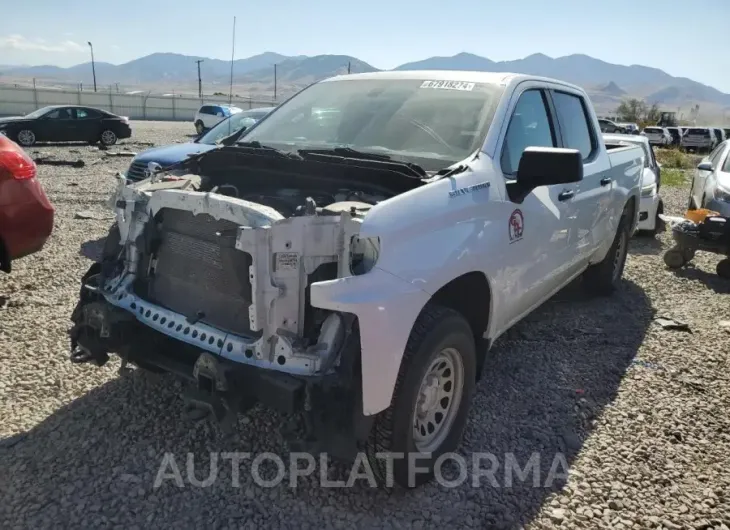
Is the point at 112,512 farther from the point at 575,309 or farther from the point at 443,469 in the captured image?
the point at 575,309

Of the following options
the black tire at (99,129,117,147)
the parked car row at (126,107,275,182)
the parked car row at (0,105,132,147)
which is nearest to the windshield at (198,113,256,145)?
the parked car row at (126,107,275,182)

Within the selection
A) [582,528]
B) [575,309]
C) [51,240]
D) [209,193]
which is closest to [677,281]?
[575,309]

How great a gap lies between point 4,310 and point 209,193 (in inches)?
123

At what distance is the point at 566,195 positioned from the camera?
4.01 metres

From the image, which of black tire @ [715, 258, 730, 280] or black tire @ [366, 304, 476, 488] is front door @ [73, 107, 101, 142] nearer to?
black tire @ [715, 258, 730, 280]

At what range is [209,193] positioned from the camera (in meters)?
2.84

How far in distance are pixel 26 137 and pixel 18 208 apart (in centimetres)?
1779

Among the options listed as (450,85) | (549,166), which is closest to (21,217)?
(450,85)

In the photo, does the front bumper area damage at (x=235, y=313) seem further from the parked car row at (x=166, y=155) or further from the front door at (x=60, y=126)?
the front door at (x=60, y=126)

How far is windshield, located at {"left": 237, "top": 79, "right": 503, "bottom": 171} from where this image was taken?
345 centimetres

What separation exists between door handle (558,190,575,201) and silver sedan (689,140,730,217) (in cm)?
505

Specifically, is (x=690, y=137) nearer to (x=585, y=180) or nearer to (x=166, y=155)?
(x=166, y=155)

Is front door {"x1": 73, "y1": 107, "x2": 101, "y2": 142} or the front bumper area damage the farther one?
front door {"x1": 73, "y1": 107, "x2": 101, "y2": 142}

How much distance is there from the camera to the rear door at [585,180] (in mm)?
4379
